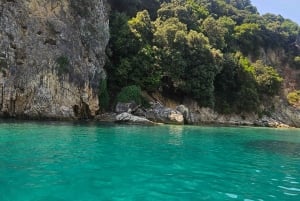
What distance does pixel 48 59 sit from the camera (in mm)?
38156

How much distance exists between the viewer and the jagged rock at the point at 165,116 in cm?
4350

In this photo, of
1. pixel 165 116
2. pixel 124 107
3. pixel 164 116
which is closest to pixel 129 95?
A: pixel 124 107

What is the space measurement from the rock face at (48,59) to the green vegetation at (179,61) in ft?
21.1

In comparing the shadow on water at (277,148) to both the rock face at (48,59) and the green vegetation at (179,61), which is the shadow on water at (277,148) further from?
the green vegetation at (179,61)

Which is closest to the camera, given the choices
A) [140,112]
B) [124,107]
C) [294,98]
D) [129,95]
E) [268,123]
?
[124,107]

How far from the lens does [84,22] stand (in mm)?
42969

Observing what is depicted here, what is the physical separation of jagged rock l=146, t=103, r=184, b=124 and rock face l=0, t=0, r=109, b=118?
744cm

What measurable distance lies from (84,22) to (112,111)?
1154 cm

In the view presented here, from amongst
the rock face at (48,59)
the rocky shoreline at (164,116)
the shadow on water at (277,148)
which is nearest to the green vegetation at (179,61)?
the rocky shoreline at (164,116)

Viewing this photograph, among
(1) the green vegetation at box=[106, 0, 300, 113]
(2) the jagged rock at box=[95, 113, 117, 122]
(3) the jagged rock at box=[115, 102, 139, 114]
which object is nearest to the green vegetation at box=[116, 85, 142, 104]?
(3) the jagged rock at box=[115, 102, 139, 114]

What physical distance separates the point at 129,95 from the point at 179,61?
31.7 feet

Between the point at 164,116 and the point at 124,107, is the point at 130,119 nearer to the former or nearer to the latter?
the point at 124,107

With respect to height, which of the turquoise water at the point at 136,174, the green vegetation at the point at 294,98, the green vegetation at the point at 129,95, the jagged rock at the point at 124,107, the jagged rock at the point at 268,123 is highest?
the green vegetation at the point at 294,98

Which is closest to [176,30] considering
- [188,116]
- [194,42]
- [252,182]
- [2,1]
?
[194,42]
